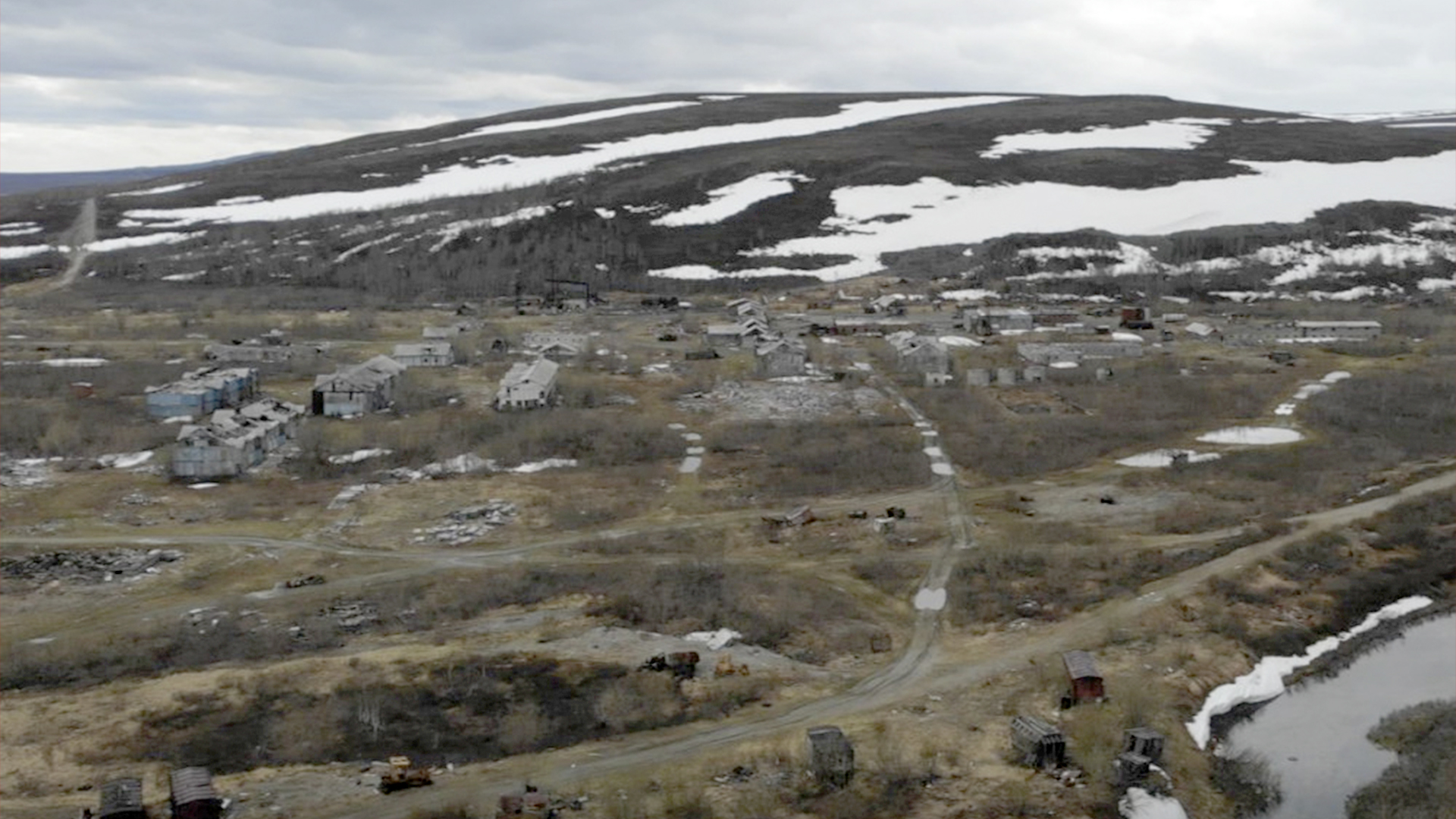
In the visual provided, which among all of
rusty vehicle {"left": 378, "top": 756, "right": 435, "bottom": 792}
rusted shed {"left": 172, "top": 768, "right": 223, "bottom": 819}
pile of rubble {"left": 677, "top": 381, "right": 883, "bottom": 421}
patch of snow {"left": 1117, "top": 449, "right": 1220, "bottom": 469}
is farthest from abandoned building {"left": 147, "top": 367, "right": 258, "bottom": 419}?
patch of snow {"left": 1117, "top": 449, "right": 1220, "bottom": 469}

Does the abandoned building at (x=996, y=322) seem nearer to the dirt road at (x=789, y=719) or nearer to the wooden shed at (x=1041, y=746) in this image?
the dirt road at (x=789, y=719)

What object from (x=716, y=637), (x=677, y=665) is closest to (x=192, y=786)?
(x=677, y=665)

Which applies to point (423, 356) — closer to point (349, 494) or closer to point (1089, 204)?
point (349, 494)

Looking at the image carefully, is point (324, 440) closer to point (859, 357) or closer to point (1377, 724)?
point (859, 357)

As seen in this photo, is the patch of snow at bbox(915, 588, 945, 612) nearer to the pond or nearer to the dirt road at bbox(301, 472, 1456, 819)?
the dirt road at bbox(301, 472, 1456, 819)

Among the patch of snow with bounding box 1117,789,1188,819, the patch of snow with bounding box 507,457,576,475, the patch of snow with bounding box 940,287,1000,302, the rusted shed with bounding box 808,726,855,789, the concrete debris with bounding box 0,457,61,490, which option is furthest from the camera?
the patch of snow with bounding box 940,287,1000,302

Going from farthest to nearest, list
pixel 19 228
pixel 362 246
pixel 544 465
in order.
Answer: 1. pixel 19 228
2. pixel 362 246
3. pixel 544 465

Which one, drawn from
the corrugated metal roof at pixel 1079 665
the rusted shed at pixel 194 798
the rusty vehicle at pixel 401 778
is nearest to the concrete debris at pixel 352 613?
the rusty vehicle at pixel 401 778
